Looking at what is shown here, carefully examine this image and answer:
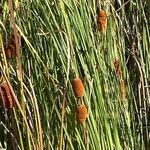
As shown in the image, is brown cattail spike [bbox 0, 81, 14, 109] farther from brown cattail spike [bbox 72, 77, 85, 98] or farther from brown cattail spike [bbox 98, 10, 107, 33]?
brown cattail spike [bbox 98, 10, 107, 33]

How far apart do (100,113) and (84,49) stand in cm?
20

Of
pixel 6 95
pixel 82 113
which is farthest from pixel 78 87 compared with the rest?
pixel 6 95

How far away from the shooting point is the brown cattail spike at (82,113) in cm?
114

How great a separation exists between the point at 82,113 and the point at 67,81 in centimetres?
10

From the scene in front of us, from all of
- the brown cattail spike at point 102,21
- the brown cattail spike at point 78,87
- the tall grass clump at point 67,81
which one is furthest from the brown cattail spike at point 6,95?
the brown cattail spike at point 102,21

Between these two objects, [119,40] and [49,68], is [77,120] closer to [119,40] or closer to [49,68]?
[49,68]

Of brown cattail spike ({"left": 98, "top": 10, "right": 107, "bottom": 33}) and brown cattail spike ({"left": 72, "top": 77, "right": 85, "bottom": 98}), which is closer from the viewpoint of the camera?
brown cattail spike ({"left": 72, "top": 77, "right": 85, "bottom": 98})

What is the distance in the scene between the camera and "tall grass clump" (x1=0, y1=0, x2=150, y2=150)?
1.23 m

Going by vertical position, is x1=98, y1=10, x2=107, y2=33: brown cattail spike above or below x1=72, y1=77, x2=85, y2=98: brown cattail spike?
above

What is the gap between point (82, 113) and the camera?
1.15 meters

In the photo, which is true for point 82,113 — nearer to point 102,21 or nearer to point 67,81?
point 67,81

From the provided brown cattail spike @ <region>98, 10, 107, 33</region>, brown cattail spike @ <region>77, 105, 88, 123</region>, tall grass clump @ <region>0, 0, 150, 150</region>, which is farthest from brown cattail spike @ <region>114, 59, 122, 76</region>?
brown cattail spike @ <region>77, 105, 88, 123</region>

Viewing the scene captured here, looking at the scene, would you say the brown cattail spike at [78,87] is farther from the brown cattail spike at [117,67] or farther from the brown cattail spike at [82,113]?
the brown cattail spike at [117,67]

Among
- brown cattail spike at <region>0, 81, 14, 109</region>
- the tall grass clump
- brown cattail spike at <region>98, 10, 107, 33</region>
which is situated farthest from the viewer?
brown cattail spike at <region>98, 10, 107, 33</region>
